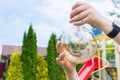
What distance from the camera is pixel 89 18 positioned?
0.94 meters

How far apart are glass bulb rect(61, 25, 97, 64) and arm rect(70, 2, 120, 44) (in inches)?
6.4

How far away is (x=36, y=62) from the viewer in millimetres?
10156

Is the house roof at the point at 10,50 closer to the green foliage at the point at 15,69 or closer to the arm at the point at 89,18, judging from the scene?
the green foliage at the point at 15,69

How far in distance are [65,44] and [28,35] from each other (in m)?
8.86

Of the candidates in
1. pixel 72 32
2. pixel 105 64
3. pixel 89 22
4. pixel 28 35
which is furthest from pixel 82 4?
pixel 28 35

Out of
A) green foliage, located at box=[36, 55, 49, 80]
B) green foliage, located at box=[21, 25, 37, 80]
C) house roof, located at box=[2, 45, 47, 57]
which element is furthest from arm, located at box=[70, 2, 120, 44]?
house roof, located at box=[2, 45, 47, 57]

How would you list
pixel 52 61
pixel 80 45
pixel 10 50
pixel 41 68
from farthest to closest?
pixel 10 50
pixel 52 61
pixel 41 68
pixel 80 45

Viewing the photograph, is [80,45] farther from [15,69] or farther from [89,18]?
[15,69]

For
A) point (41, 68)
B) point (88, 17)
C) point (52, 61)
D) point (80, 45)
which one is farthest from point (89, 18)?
point (52, 61)

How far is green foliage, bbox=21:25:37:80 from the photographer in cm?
992

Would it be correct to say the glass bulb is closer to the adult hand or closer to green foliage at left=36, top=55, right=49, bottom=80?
the adult hand

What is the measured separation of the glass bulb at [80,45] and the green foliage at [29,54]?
8794 mm

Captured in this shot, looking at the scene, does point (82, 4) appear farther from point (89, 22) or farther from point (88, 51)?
point (88, 51)

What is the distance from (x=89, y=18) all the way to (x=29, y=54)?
29.9 ft
